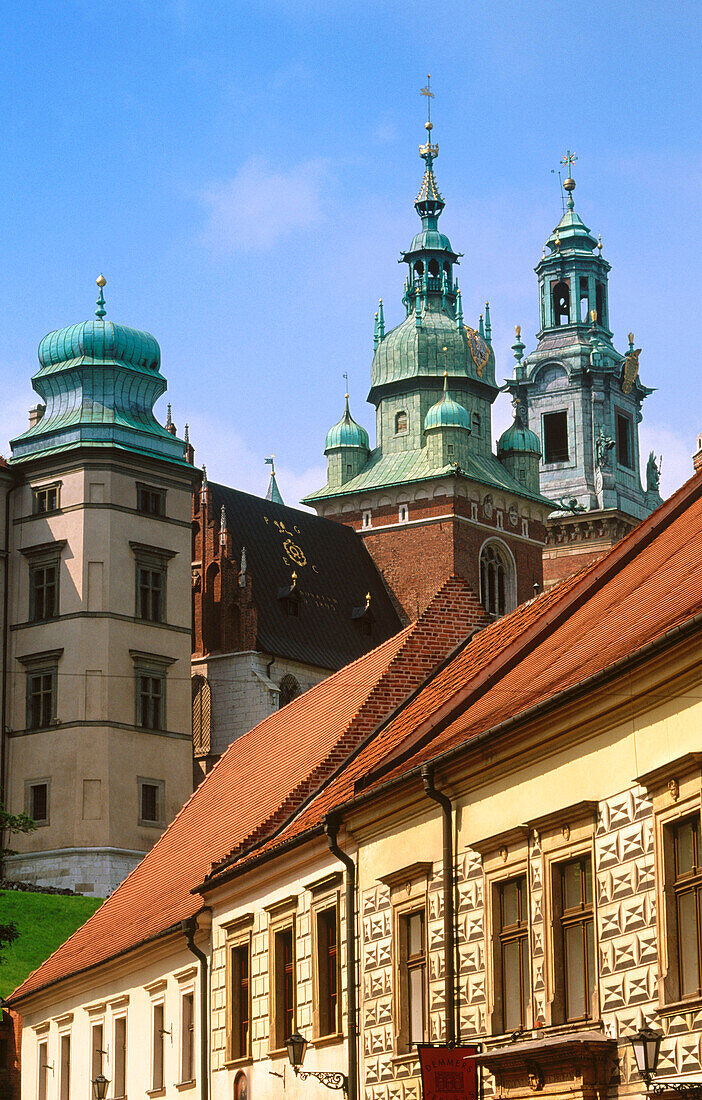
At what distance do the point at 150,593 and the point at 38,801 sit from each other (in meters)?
8.44

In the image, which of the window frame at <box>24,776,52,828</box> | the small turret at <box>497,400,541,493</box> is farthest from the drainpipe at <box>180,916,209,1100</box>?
the small turret at <box>497,400,541,493</box>

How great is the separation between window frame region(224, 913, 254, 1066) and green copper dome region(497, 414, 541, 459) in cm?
7616

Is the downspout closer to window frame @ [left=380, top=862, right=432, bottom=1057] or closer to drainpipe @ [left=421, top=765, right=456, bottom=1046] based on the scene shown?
window frame @ [left=380, top=862, right=432, bottom=1057]

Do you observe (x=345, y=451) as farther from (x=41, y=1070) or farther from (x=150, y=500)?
(x=41, y=1070)

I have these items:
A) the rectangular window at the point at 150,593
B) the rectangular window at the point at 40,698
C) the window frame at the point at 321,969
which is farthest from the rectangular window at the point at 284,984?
the rectangular window at the point at 150,593

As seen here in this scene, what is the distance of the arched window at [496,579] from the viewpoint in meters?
96.5

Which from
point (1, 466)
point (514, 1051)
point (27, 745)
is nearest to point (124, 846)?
point (27, 745)

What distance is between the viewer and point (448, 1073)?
20797mm

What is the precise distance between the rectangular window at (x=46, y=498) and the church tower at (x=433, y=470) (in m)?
22.6

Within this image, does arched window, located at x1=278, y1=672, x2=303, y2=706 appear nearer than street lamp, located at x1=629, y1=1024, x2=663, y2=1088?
No

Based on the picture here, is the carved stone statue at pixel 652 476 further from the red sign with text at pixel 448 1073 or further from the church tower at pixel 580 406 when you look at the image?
the red sign with text at pixel 448 1073

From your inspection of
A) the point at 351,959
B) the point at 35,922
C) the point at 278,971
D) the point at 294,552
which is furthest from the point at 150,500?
the point at 351,959

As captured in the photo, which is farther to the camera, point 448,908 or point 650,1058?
point 448,908

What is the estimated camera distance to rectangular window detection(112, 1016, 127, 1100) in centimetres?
3422
